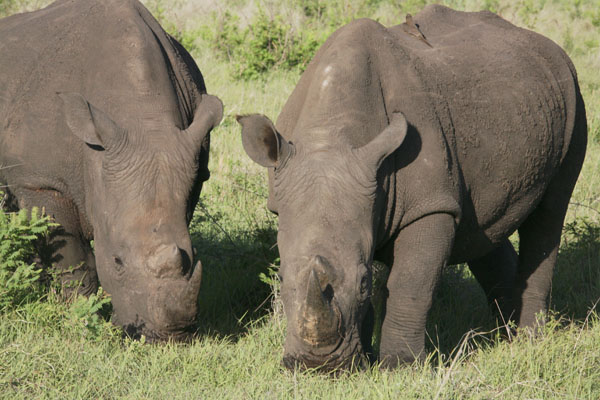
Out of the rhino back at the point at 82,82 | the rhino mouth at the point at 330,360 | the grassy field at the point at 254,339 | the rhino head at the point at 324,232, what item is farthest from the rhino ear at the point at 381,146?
the rhino back at the point at 82,82

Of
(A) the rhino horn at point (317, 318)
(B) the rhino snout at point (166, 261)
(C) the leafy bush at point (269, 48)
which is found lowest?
(C) the leafy bush at point (269, 48)

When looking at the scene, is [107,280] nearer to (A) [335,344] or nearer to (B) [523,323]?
(A) [335,344]

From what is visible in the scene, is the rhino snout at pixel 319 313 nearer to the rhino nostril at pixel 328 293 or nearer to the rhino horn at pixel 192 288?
the rhino nostril at pixel 328 293

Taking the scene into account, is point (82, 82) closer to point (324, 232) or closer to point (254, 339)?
point (254, 339)

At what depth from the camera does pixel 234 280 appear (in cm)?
673

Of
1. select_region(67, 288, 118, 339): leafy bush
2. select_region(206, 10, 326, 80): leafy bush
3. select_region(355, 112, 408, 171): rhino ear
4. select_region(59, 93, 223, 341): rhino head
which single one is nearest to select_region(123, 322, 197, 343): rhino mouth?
select_region(59, 93, 223, 341): rhino head

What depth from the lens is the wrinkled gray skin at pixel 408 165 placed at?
4344mm

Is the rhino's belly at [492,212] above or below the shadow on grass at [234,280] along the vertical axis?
above

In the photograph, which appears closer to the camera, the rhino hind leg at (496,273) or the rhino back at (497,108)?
the rhino back at (497,108)

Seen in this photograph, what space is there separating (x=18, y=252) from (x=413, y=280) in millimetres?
2427

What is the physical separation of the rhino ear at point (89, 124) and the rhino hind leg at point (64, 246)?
29.3 inches

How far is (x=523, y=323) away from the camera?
6.54 meters

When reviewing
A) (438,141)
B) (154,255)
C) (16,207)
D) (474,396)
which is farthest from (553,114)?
(16,207)

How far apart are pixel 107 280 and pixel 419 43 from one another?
2.52 metres
